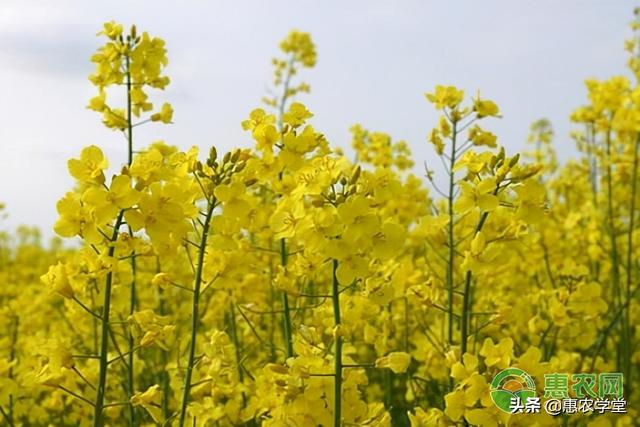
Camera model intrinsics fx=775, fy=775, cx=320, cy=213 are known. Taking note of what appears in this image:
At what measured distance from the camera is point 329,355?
2678mm

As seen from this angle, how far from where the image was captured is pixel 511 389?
7.69 feet

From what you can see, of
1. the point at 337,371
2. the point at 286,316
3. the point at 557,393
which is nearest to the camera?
the point at 337,371

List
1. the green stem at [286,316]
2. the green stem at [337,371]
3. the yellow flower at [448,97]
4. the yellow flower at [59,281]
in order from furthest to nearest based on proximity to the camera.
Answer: the yellow flower at [448,97] → the green stem at [286,316] → the yellow flower at [59,281] → the green stem at [337,371]

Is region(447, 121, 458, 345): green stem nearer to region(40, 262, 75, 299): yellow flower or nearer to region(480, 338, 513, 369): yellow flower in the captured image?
region(480, 338, 513, 369): yellow flower

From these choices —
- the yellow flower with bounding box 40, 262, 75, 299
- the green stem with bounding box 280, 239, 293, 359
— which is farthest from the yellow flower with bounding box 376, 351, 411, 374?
→ the yellow flower with bounding box 40, 262, 75, 299

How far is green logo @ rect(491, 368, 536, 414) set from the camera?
91.4 inches

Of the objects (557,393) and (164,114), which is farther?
(164,114)

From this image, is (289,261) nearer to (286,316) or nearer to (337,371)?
(286,316)

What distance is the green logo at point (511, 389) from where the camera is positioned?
232 centimetres

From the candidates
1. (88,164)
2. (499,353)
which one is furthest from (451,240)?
(88,164)

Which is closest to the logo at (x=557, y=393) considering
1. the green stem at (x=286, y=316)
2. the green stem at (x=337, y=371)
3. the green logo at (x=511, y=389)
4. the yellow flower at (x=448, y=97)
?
the green logo at (x=511, y=389)

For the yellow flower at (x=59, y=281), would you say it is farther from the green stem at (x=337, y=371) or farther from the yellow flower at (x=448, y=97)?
the yellow flower at (x=448, y=97)

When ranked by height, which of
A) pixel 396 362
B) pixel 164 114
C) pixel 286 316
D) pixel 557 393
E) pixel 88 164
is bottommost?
pixel 557 393

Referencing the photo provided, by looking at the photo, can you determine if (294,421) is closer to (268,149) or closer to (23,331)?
(268,149)
